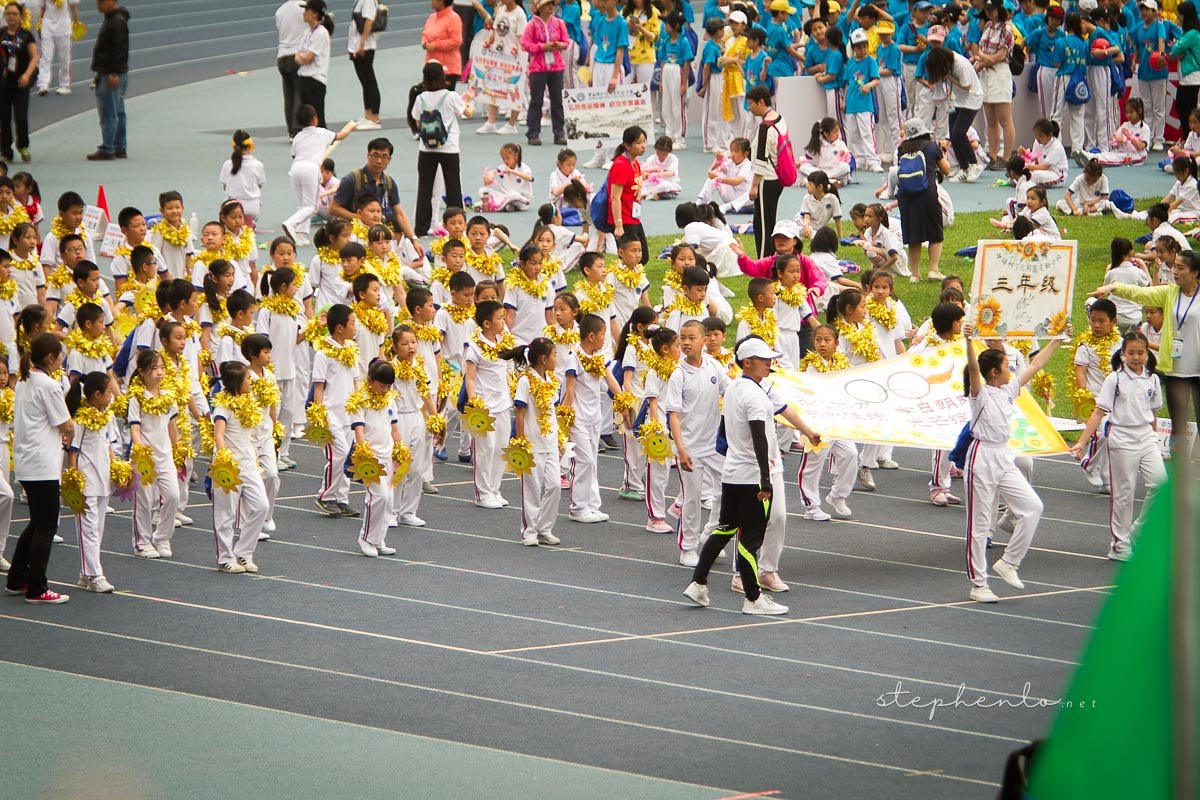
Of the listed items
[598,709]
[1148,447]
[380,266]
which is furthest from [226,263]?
[1148,447]

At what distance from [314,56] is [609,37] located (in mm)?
5152

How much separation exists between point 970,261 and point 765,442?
1023 cm

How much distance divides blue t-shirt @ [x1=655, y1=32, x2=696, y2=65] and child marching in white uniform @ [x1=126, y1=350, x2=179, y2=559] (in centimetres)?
1674

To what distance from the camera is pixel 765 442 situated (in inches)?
407

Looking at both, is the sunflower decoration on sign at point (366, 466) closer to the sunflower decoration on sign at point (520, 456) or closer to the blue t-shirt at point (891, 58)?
the sunflower decoration on sign at point (520, 456)

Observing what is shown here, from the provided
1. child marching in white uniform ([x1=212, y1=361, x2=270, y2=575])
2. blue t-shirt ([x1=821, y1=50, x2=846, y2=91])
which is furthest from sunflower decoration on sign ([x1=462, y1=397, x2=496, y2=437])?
blue t-shirt ([x1=821, y1=50, x2=846, y2=91])

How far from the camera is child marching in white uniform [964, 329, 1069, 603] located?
10.7 meters

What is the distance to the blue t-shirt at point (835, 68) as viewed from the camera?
24906 millimetres

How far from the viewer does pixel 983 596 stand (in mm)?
10625

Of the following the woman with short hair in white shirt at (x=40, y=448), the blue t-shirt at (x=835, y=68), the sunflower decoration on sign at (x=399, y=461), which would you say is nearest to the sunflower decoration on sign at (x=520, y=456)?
the sunflower decoration on sign at (x=399, y=461)

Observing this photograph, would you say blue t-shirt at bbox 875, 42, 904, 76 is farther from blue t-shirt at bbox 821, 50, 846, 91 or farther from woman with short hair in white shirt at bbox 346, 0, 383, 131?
woman with short hair in white shirt at bbox 346, 0, 383, 131

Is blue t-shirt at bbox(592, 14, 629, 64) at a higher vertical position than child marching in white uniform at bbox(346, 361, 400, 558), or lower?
higher

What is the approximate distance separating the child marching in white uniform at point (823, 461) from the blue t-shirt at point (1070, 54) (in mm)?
13717

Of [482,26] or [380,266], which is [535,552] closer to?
[380,266]
